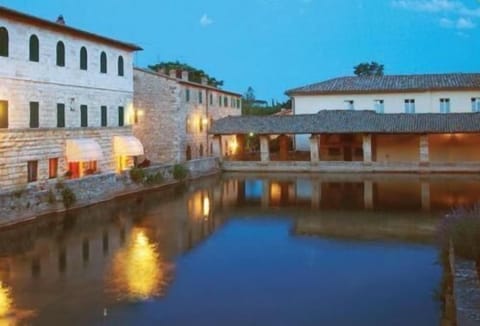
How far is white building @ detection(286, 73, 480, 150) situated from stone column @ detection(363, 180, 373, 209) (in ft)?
54.2

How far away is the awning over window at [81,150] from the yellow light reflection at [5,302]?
17150 millimetres

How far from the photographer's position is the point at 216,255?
18016mm

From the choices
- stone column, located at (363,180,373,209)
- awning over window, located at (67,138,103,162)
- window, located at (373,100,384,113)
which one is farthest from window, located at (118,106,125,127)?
window, located at (373,100,384,113)

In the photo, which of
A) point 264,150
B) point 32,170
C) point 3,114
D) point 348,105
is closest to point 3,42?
point 3,114

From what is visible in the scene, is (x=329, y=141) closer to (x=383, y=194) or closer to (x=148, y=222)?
(x=383, y=194)

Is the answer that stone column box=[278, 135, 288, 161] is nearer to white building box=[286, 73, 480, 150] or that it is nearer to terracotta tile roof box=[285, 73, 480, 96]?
white building box=[286, 73, 480, 150]

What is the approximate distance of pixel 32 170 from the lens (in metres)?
28.5

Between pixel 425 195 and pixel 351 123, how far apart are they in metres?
17.1

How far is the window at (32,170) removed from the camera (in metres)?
28.1

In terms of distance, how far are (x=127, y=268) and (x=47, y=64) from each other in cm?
1674

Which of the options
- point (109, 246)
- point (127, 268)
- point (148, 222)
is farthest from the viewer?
point (148, 222)

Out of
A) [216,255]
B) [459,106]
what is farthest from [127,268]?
[459,106]

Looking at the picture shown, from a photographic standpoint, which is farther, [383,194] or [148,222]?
[383,194]

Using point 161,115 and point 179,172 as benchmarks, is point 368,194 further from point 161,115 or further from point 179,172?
point 161,115
